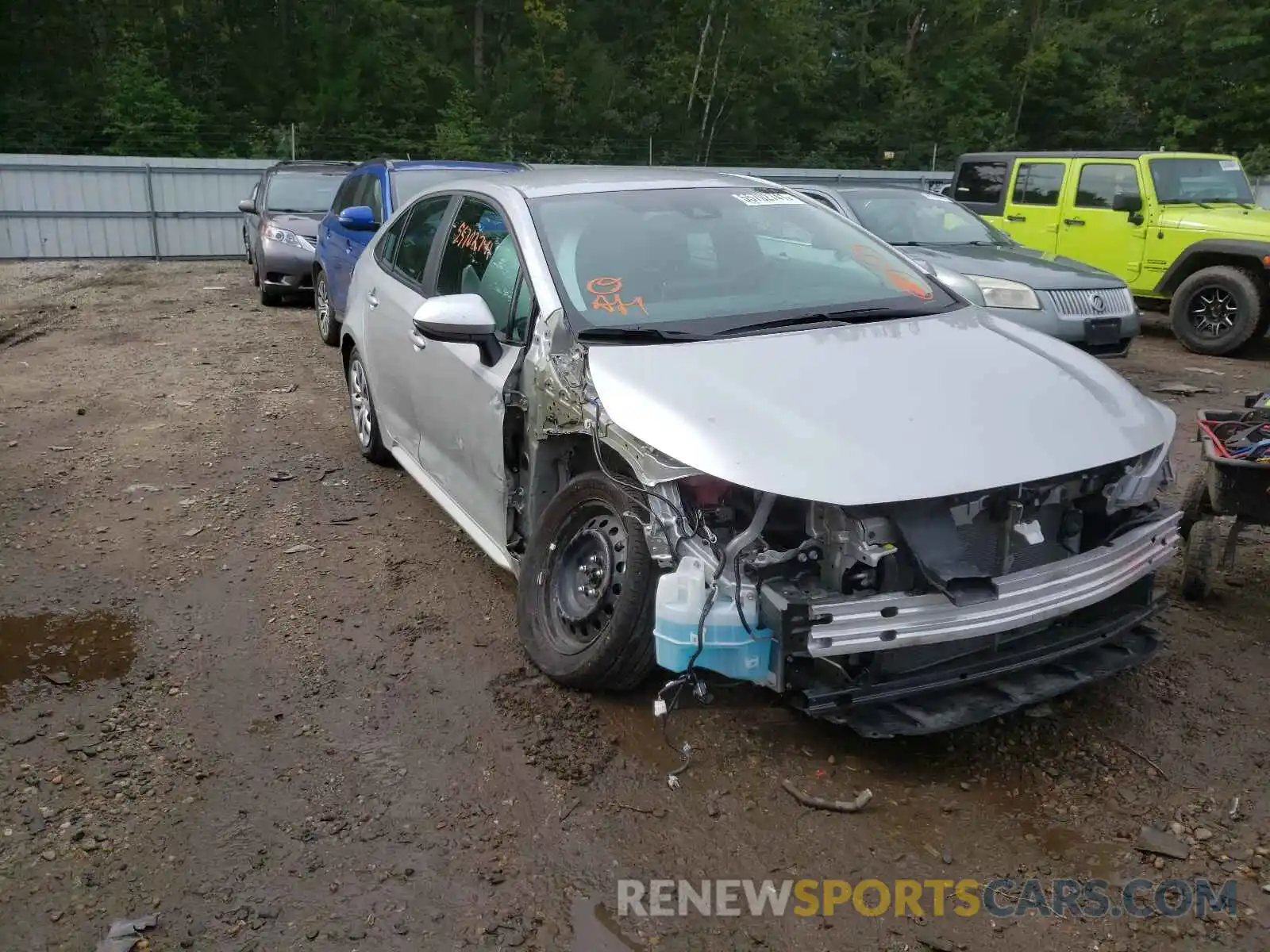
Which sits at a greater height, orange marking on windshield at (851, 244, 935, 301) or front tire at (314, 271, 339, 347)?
orange marking on windshield at (851, 244, 935, 301)

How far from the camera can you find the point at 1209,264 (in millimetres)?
10203

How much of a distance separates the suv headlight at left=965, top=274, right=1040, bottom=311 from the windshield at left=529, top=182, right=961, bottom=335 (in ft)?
13.6

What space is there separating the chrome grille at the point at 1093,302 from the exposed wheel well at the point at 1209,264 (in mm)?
2152

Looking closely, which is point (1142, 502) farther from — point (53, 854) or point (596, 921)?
point (53, 854)

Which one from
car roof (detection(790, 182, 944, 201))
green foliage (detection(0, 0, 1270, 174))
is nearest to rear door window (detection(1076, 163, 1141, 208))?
car roof (detection(790, 182, 944, 201))

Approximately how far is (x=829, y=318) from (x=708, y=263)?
0.56m

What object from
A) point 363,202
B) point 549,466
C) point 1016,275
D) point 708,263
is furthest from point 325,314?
point 549,466

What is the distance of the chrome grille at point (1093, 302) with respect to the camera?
8297 millimetres


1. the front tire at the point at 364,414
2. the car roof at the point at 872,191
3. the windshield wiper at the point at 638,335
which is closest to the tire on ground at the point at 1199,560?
the windshield wiper at the point at 638,335

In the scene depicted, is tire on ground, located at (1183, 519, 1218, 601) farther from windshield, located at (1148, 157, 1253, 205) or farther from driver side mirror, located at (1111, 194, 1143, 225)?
windshield, located at (1148, 157, 1253, 205)

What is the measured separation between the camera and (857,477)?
2.83 meters

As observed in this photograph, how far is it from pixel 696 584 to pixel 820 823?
79 centimetres

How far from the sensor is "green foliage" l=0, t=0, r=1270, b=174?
922 inches

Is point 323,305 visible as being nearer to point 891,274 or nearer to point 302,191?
point 302,191
